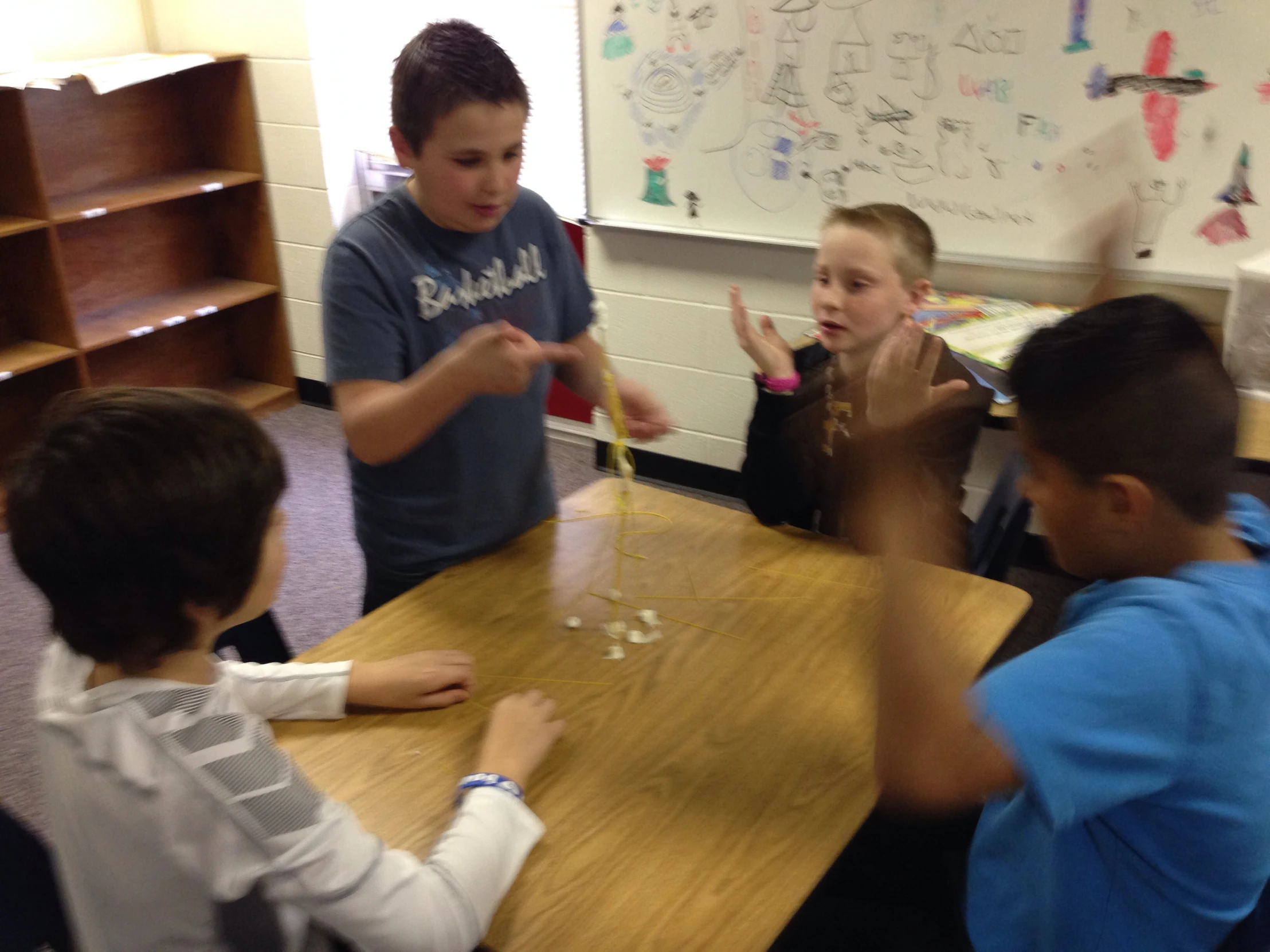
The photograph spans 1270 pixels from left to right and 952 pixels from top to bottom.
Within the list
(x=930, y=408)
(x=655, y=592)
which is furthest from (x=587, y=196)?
(x=930, y=408)

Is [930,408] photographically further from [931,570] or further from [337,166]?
[337,166]

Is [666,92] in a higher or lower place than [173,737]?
higher

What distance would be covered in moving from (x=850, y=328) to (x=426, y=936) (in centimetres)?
140

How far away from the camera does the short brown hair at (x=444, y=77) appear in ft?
4.82

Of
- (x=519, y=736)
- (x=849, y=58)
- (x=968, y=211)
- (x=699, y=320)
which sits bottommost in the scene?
(x=699, y=320)

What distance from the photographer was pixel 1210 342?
3.22 ft

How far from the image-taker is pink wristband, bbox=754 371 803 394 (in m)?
1.88

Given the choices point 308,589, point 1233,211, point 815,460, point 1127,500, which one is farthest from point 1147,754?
point 308,589

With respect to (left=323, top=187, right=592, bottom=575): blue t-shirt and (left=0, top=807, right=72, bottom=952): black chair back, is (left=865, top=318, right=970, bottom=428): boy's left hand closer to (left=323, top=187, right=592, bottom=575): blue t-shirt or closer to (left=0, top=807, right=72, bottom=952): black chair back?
(left=323, top=187, right=592, bottom=575): blue t-shirt

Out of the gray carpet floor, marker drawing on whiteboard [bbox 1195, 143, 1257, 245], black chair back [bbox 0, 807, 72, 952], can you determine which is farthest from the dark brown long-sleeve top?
marker drawing on whiteboard [bbox 1195, 143, 1257, 245]

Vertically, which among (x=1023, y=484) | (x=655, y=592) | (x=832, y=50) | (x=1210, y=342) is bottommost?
(x=655, y=592)

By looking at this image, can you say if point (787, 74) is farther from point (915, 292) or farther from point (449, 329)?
point (449, 329)

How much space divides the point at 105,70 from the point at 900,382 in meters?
3.80

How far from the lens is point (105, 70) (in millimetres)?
3775
